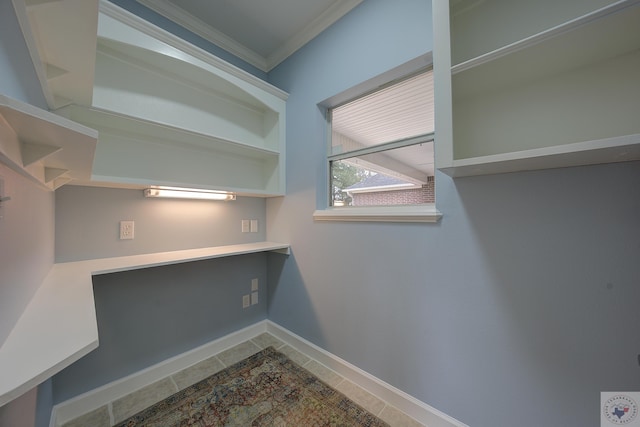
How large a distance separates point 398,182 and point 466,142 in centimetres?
50

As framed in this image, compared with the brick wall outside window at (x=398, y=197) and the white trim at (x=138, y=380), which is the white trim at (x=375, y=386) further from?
the brick wall outside window at (x=398, y=197)

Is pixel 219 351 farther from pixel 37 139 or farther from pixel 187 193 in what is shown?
pixel 37 139

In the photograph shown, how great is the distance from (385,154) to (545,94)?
865 mm

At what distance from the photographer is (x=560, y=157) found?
0.86m

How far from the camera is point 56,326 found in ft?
2.16

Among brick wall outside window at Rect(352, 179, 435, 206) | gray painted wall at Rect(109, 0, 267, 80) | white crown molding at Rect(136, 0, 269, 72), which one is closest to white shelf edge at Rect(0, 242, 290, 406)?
brick wall outside window at Rect(352, 179, 435, 206)

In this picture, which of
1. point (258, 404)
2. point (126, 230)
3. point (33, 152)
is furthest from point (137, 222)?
point (258, 404)

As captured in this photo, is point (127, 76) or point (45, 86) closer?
point (45, 86)

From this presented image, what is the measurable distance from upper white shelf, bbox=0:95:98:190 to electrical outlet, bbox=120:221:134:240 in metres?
0.70

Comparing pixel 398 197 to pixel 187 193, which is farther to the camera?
pixel 187 193

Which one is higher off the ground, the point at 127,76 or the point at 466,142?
the point at 127,76

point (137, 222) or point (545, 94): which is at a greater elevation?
point (545, 94)

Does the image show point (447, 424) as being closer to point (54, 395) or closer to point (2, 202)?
point (2, 202)

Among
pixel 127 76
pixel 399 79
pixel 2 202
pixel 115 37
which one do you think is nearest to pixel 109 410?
pixel 2 202
